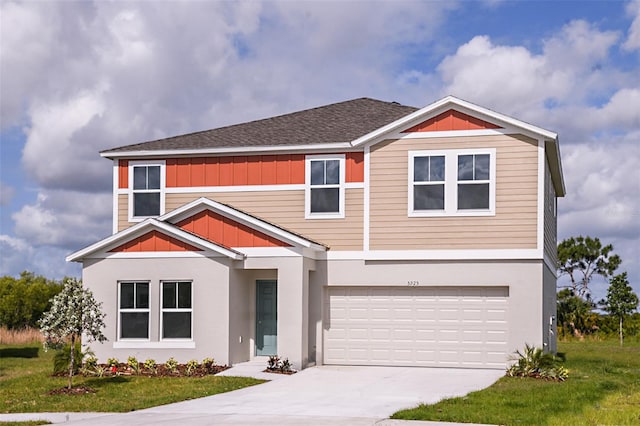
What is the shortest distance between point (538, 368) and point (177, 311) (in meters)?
9.02

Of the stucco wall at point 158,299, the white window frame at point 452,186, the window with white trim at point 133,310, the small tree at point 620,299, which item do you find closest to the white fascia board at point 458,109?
the white window frame at point 452,186

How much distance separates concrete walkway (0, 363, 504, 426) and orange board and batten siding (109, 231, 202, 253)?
3428 millimetres

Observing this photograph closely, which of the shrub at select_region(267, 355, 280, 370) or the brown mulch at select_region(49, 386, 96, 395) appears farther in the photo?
the shrub at select_region(267, 355, 280, 370)

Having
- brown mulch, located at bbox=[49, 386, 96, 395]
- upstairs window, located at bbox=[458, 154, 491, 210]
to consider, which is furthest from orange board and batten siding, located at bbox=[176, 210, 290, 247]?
brown mulch, located at bbox=[49, 386, 96, 395]

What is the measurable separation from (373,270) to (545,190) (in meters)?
5.27

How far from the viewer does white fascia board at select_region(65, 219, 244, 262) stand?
73.9 ft

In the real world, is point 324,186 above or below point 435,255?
above

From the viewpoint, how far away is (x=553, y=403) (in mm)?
16438

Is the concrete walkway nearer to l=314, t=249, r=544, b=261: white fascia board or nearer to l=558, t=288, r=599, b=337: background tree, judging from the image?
l=314, t=249, r=544, b=261: white fascia board

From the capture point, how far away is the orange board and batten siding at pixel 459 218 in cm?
2327

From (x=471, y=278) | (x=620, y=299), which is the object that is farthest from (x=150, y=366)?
(x=620, y=299)

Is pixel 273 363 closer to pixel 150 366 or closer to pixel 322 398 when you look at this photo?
pixel 150 366

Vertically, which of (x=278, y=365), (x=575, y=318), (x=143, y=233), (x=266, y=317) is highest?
(x=143, y=233)

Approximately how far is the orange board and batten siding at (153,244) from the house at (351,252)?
0.04 meters
